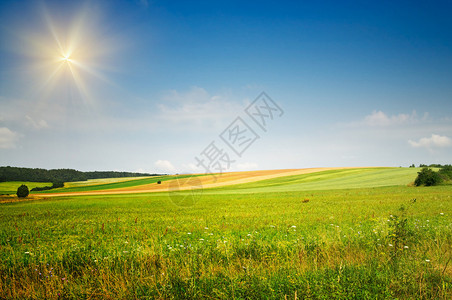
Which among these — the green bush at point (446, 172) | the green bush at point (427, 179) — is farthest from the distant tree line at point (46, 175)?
the green bush at point (446, 172)

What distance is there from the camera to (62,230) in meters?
11.4

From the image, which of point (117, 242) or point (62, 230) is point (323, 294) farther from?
point (62, 230)

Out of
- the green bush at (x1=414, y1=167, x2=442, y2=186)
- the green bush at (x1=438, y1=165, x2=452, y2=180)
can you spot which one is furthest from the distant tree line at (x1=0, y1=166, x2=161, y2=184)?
the green bush at (x1=438, y1=165, x2=452, y2=180)

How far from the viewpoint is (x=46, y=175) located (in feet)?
297

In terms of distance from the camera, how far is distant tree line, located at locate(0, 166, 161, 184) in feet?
277

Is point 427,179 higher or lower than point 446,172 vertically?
lower

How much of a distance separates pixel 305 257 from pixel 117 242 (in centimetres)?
639

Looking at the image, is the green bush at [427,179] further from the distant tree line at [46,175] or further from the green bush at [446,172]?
the distant tree line at [46,175]

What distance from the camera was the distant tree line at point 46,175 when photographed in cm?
8456

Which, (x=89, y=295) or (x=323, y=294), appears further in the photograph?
(x=89, y=295)

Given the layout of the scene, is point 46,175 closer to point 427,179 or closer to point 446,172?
point 427,179

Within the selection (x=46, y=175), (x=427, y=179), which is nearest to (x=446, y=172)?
(x=427, y=179)

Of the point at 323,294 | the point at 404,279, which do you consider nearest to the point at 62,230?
the point at 323,294

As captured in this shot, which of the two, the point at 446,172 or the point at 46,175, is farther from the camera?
the point at 46,175
